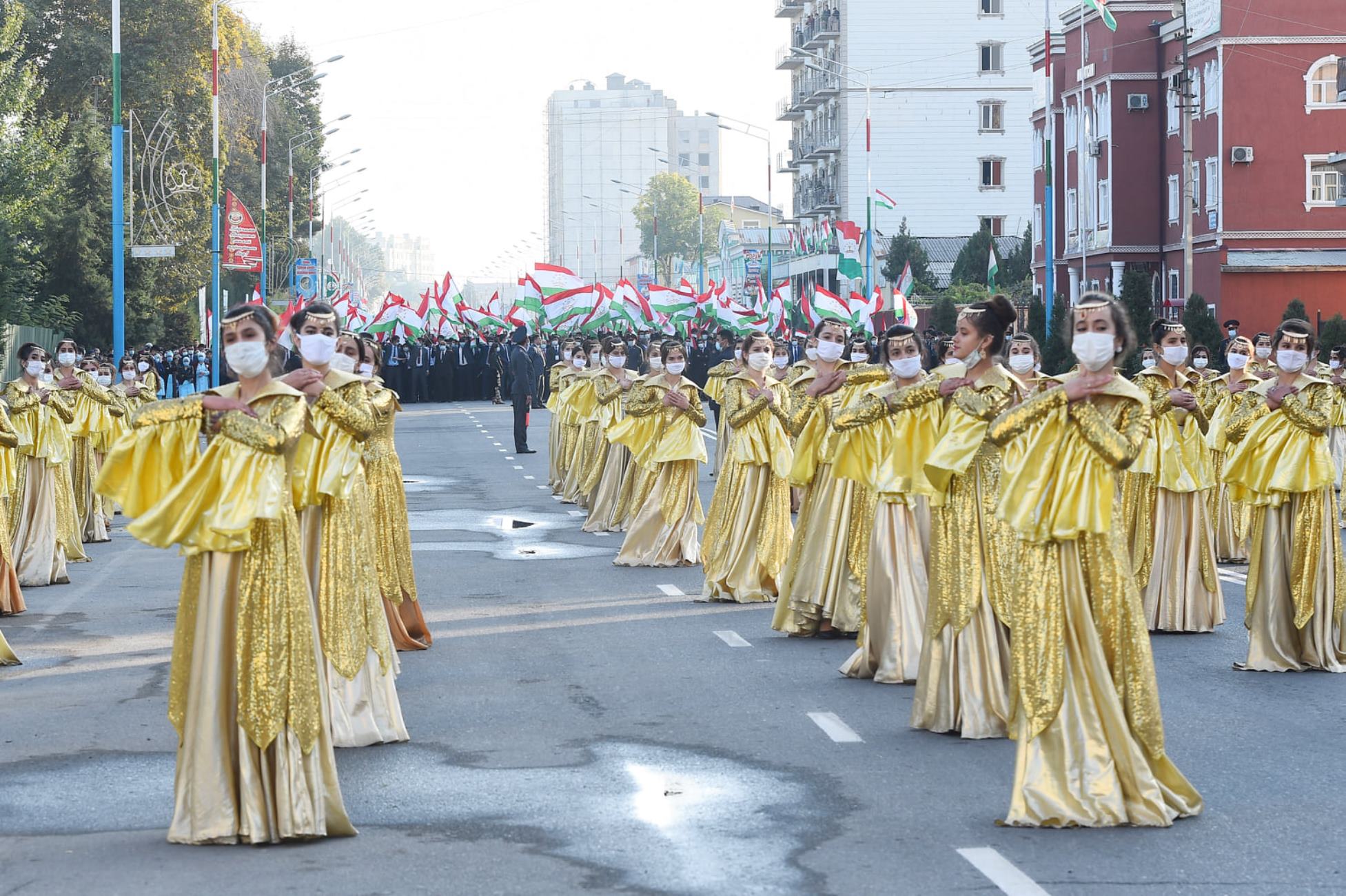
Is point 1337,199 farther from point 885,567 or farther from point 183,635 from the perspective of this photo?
point 183,635

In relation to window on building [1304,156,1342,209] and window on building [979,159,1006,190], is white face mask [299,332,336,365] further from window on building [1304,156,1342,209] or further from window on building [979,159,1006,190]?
window on building [979,159,1006,190]

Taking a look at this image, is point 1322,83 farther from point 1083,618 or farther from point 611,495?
point 1083,618

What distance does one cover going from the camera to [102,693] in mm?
10117

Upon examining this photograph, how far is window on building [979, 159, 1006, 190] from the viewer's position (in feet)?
300

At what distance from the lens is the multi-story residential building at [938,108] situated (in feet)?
298

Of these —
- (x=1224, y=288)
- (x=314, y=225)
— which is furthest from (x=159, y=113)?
(x=314, y=225)

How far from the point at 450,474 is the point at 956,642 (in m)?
19.0

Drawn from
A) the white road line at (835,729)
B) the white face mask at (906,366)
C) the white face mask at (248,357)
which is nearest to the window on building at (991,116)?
the white face mask at (906,366)

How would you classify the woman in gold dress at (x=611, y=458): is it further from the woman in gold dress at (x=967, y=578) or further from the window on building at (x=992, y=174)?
the window on building at (x=992, y=174)

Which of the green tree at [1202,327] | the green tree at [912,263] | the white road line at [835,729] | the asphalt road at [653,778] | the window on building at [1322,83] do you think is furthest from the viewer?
the green tree at [912,263]

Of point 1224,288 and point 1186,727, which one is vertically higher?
point 1224,288

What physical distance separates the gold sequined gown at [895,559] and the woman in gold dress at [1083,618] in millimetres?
2554

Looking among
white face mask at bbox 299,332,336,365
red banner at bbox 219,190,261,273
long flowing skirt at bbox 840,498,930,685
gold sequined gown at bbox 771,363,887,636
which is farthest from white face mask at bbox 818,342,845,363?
red banner at bbox 219,190,261,273

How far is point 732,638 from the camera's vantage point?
465 inches
